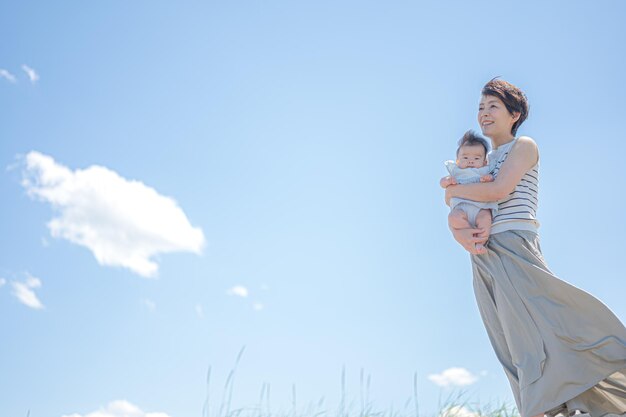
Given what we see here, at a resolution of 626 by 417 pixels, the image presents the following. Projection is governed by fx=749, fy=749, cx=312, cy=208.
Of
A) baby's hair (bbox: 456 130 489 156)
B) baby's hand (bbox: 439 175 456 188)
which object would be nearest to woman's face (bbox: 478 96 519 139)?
baby's hair (bbox: 456 130 489 156)

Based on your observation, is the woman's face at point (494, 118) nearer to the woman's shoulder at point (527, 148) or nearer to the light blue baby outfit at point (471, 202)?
the woman's shoulder at point (527, 148)

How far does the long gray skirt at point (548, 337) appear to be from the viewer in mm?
4633

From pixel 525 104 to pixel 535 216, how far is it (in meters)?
0.79

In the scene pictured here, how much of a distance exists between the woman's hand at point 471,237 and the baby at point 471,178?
0.08 ft

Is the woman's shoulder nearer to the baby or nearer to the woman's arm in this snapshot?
the woman's arm

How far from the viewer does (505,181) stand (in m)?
4.74

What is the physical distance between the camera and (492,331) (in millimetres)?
5113

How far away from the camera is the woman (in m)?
4.66

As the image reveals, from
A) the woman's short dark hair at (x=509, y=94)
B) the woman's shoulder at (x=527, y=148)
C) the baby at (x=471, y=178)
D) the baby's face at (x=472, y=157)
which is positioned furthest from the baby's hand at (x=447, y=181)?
the woman's short dark hair at (x=509, y=94)

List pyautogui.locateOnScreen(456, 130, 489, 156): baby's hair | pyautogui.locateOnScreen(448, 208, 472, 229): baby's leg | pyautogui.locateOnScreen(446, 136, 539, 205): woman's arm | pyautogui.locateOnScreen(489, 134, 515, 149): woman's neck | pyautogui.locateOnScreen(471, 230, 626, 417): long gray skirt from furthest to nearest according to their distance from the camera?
pyautogui.locateOnScreen(489, 134, 515, 149): woman's neck → pyautogui.locateOnScreen(456, 130, 489, 156): baby's hair → pyautogui.locateOnScreen(448, 208, 472, 229): baby's leg → pyautogui.locateOnScreen(446, 136, 539, 205): woman's arm → pyautogui.locateOnScreen(471, 230, 626, 417): long gray skirt

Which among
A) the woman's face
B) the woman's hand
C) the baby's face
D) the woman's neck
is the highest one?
the woman's face

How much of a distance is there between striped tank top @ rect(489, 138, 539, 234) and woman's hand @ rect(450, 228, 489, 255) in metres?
0.13

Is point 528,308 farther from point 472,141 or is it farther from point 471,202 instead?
point 472,141

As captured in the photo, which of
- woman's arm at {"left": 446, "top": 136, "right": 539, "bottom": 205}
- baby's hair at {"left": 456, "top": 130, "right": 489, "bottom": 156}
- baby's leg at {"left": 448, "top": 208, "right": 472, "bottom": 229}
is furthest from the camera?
baby's hair at {"left": 456, "top": 130, "right": 489, "bottom": 156}
